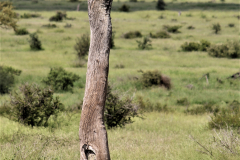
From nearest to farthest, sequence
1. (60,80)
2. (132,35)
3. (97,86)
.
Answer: (97,86) < (60,80) < (132,35)

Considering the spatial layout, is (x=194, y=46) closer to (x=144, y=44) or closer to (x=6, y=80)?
(x=144, y=44)

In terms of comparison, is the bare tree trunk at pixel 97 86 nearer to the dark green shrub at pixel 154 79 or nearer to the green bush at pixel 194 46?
the dark green shrub at pixel 154 79

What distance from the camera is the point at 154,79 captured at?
61.1 ft

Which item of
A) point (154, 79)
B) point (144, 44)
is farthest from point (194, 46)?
point (154, 79)

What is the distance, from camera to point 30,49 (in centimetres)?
2855

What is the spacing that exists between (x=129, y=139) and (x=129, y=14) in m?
51.9

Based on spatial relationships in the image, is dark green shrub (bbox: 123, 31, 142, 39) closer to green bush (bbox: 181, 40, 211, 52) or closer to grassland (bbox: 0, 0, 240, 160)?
grassland (bbox: 0, 0, 240, 160)

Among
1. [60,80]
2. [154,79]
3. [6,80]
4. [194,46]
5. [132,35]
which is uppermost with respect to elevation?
[132,35]

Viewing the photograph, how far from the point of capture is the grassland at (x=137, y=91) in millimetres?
7465

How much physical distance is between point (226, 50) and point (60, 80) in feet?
54.7

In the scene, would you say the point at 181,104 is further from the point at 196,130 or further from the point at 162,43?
the point at 162,43

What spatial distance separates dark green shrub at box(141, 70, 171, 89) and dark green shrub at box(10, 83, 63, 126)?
865 centimetres

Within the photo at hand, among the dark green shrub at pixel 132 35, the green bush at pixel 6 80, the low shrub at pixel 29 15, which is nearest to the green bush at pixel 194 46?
the dark green shrub at pixel 132 35

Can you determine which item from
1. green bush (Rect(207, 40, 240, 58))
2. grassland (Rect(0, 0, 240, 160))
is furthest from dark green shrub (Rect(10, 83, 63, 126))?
green bush (Rect(207, 40, 240, 58))
